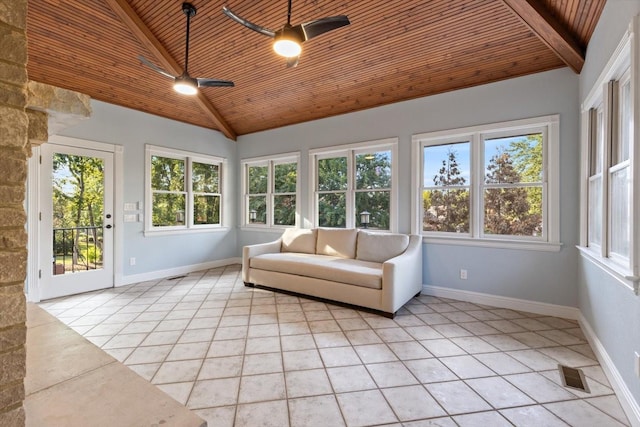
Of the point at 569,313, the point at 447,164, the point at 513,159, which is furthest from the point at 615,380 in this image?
the point at 447,164

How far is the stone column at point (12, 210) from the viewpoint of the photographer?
62 cm

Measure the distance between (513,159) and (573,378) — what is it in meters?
2.37

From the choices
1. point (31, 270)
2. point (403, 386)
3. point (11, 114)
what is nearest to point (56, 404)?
point (11, 114)

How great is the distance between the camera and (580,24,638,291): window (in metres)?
1.74

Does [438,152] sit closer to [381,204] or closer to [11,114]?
[381,204]

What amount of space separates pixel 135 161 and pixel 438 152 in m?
4.52

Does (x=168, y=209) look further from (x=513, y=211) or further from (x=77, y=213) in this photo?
(x=513, y=211)

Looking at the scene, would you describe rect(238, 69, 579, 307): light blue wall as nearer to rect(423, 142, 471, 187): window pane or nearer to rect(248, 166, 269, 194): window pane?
rect(423, 142, 471, 187): window pane

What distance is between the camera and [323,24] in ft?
7.88

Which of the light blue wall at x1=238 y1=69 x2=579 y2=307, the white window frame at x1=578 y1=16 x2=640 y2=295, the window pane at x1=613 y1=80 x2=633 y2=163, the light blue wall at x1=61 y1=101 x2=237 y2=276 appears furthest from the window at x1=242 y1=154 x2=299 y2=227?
the window pane at x1=613 y1=80 x2=633 y2=163

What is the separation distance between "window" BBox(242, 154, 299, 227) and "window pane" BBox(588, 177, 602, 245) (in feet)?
12.8

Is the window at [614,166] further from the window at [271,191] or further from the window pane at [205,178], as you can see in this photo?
the window pane at [205,178]

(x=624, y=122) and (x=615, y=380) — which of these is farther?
(x=624, y=122)

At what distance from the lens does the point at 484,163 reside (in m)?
3.68
